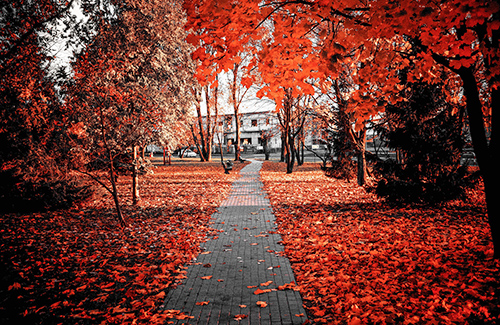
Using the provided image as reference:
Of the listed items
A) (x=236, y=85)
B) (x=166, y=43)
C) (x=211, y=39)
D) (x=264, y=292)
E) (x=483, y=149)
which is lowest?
(x=264, y=292)

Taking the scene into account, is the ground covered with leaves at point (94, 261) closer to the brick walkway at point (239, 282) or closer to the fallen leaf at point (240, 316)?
the brick walkway at point (239, 282)

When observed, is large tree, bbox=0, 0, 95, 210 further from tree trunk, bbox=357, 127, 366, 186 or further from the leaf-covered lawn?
tree trunk, bbox=357, 127, 366, 186

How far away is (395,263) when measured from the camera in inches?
202

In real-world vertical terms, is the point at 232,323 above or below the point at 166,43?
below

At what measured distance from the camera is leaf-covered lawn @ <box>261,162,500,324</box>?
12.0 ft

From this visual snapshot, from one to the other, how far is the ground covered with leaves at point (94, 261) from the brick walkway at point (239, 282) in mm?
335

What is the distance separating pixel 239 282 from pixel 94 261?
10.0 feet

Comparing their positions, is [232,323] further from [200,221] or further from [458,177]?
[458,177]

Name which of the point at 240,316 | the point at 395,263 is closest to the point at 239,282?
the point at 240,316

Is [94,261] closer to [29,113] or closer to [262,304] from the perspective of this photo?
[262,304]

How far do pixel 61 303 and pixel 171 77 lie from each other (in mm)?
13564

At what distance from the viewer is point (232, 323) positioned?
3543mm

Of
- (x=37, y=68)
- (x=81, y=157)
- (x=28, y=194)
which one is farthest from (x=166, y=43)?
(x=28, y=194)

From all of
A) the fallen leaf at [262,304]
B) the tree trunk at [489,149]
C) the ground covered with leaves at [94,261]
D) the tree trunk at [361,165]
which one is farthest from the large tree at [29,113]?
the tree trunk at [361,165]
